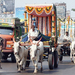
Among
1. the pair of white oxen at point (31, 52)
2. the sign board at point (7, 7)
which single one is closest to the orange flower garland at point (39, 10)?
the pair of white oxen at point (31, 52)

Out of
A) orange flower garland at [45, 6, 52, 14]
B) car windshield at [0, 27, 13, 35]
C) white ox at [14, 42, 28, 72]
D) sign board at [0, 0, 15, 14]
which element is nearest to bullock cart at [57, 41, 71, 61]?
car windshield at [0, 27, 13, 35]

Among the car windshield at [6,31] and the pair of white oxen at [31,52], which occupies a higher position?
the car windshield at [6,31]

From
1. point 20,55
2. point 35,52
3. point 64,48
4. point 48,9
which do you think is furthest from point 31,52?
point 64,48

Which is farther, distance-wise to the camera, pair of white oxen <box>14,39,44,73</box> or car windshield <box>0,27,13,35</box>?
car windshield <box>0,27,13,35</box>

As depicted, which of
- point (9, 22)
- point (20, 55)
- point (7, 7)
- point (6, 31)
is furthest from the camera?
point (7, 7)

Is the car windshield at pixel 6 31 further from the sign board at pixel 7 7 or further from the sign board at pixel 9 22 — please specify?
the sign board at pixel 7 7

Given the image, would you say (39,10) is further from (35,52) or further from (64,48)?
(35,52)

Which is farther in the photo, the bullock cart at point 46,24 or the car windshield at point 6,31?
the car windshield at point 6,31

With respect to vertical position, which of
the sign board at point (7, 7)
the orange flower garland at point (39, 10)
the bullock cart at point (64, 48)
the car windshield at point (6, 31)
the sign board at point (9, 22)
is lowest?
the bullock cart at point (64, 48)

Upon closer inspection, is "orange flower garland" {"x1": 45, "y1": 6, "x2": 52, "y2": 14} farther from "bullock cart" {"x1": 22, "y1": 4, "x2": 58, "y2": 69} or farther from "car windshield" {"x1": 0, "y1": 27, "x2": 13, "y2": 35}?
"car windshield" {"x1": 0, "y1": 27, "x2": 13, "y2": 35}

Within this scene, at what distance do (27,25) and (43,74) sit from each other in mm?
4897

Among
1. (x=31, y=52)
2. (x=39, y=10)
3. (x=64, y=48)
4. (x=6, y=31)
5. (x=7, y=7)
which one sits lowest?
(x=64, y=48)

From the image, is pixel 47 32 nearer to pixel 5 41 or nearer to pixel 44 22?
pixel 44 22

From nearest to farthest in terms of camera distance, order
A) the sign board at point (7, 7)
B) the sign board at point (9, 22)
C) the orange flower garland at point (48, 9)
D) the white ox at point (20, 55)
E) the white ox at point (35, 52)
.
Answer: the white ox at point (35, 52), the white ox at point (20, 55), the orange flower garland at point (48, 9), the sign board at point (9, 22), the sign board at point (7, 7)
